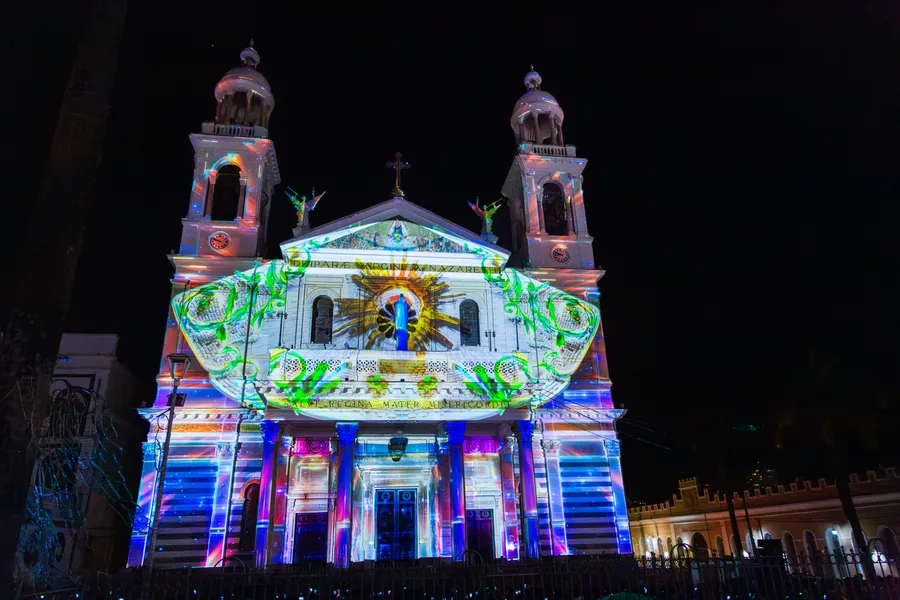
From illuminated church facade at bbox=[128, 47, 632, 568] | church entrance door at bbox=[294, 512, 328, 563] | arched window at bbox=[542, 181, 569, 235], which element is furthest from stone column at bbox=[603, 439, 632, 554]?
church entrance door at bbox=[294, 512, 328, 563]

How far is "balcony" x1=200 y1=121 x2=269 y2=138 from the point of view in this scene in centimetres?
2967

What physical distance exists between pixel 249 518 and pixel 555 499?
40.0ft

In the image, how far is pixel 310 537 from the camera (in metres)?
23.5

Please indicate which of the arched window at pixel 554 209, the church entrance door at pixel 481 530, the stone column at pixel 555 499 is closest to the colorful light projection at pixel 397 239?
the arched window at pixel 554 209

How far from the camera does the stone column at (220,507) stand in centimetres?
2202

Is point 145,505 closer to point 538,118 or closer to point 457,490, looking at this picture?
point 457,490

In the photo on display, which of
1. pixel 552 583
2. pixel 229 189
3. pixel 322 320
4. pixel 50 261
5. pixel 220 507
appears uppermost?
pixel 229 189

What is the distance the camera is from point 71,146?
704cm

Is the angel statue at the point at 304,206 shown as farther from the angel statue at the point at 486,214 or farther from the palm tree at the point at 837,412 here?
the palm tree at the point at 837,412

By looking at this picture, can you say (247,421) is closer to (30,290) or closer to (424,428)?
(424,428)

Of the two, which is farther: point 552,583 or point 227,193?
point 227,193

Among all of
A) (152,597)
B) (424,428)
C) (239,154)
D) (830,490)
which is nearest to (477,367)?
(424,428)

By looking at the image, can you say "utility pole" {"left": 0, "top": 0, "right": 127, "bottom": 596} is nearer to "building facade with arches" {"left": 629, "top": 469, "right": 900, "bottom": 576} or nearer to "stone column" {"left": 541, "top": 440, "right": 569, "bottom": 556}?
"building facade with arches" {"left": 629, "top": 469, "right": 900, "bottom": 576}

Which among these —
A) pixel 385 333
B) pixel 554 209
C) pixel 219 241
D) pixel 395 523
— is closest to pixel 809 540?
pixel 554 209
